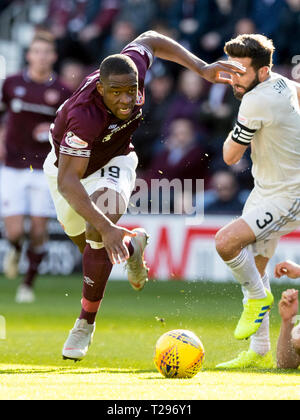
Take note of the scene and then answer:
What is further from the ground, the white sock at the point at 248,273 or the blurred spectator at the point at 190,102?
the white sock at the point at 248,273

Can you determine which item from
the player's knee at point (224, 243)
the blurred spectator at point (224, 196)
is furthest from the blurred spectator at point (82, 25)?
the player's knee at point (224, 243)

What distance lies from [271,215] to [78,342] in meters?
1.60

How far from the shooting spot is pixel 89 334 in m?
6.54

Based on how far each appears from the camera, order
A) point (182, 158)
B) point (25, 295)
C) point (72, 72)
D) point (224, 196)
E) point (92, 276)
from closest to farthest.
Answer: point (92, 276)
point (25, 295)
point (224, 196)
point (182, 158)
point (72, 72)

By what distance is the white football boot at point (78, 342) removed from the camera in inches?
251

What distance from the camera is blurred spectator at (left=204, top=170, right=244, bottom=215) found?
492 inches

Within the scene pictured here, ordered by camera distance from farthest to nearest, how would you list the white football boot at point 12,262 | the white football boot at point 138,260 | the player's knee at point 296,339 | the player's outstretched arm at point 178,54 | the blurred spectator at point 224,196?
the blurred spectator at point 224,196, the white football boot at point 12,262, the player's outstretched arm at point 178,54, the white football boot at point 138,260, the player's knee at point 296,339

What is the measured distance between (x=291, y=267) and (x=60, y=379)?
1.69m

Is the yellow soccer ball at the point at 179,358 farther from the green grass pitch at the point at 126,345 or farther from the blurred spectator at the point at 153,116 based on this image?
the blurred spectator at the point at 153,116

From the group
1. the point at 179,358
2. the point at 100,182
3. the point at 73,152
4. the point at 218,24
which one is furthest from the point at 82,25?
the point at 179,358

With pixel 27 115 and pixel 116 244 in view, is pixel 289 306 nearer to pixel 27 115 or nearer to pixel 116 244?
pixel 116 244

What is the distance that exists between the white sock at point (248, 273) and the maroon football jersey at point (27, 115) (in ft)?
17.1

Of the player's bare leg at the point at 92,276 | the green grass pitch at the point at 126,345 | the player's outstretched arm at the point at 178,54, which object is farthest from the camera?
the player's outstretched arm at the point at 178,54

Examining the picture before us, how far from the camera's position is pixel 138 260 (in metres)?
6.72
